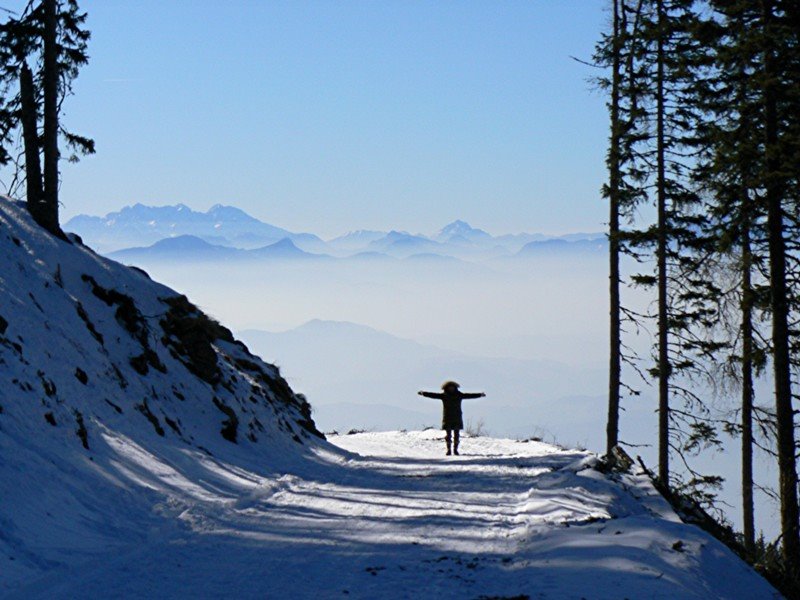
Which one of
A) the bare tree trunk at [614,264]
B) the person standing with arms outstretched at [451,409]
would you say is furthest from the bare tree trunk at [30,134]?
the bare tree trunk at [614,264]

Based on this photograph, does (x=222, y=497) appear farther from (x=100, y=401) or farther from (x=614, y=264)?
(x=614, y=264)

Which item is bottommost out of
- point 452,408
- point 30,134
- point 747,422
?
point 747,422

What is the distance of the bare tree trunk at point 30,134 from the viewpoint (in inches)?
880

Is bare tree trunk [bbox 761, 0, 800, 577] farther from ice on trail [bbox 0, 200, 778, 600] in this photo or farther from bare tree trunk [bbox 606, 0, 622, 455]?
bare tree trunk [bbox 606, 0, 622, 455]

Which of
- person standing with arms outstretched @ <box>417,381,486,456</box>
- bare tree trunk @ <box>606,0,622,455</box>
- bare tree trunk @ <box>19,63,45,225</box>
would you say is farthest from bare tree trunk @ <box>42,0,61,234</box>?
bare tree trunk @ <box>606,0,622,455</box>

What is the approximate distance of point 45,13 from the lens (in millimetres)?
21641

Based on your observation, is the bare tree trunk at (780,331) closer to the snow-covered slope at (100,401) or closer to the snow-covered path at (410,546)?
the snow-covered path at (410,546)

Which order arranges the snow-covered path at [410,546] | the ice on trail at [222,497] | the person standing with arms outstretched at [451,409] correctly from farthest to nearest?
1. the person standing with arms outstretched at [451,409]
2. the ice on trail at [222,497]
3. the snow-covered path at [410,546]

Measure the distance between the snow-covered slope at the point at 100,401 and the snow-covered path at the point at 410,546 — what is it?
540 mm

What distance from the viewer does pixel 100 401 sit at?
13.3 m

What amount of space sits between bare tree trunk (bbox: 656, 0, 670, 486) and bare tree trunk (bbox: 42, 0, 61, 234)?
17441 millimetres

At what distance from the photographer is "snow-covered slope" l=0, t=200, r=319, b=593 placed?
881 centimetres

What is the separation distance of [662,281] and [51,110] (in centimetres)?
1843

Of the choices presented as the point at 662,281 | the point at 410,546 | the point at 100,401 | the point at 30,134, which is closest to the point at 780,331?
the point at 662,281
